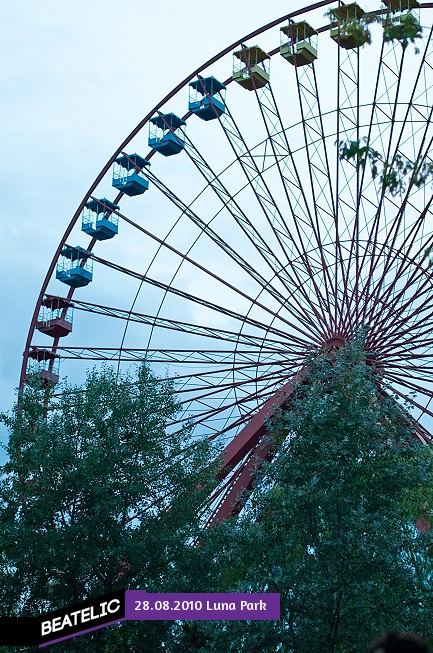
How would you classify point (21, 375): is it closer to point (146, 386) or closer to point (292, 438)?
point (146, 386)

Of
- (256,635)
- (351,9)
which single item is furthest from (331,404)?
(351,9)

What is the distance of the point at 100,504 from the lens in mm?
18812

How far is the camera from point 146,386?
70.5ft

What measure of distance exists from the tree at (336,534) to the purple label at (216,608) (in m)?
0.46

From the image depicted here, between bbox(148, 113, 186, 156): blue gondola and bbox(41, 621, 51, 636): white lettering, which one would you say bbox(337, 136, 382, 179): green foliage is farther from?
bbox(148, 113, 186, 156): blue gondola

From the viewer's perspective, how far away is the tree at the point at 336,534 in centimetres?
1616

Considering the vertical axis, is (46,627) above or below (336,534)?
below

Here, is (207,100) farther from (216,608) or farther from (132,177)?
(216,608)

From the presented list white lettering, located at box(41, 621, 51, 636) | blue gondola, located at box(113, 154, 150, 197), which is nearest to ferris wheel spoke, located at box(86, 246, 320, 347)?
blue gondola, located at box(113, 154, 150, 197)

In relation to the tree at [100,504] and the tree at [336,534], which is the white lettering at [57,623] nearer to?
the tree at [336,534]

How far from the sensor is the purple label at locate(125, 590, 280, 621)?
15500 millimetres

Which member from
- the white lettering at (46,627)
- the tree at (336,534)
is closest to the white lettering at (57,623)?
the white lettering at (46,627)

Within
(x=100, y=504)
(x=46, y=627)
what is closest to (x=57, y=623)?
(x=46, y=627)

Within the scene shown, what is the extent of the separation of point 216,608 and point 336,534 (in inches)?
87.2
